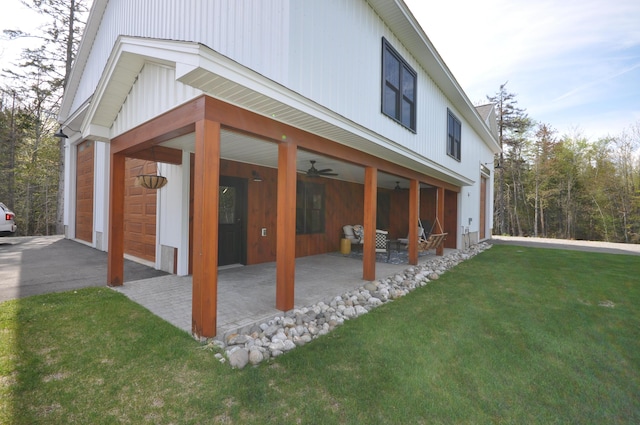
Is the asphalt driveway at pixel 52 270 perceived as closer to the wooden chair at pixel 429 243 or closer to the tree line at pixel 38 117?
the wooden chair at pixel 429 243

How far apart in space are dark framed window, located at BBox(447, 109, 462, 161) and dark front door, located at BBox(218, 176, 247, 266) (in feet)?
20.4

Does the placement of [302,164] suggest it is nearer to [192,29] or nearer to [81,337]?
[192,29]

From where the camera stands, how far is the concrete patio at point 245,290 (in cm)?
333

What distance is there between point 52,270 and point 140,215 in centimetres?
178

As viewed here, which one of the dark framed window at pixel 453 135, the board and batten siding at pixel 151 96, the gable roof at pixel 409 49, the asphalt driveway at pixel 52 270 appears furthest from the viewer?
the dark framed window at pixel 453 135

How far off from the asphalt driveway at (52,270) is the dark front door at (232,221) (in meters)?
1.26

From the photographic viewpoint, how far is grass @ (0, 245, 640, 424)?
1.91 metres

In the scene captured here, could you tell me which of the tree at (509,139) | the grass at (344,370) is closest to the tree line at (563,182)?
the tree at (509,139)

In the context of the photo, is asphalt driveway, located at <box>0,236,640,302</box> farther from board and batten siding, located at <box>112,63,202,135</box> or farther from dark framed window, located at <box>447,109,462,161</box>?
dark framed window, located at <box>447,109,462,161</box>

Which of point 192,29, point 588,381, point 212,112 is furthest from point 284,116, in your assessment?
point 588,381

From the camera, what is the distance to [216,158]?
271cm

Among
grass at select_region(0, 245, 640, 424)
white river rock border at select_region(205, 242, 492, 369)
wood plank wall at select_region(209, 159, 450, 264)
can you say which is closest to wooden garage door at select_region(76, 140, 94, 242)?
wood plank wall at select_region(209, 159, 450, 264)

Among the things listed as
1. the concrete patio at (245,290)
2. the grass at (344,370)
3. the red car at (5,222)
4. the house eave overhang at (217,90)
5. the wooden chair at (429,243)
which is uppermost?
the house eave overhang at (217,90)

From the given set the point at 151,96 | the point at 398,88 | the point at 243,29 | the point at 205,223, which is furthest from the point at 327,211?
the point at 205,223
